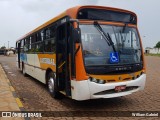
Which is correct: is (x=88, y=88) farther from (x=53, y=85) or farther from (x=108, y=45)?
(x=53, y=85)

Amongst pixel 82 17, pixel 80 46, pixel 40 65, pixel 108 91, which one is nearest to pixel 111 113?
pixel 108 91

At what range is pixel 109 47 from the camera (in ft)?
23.7

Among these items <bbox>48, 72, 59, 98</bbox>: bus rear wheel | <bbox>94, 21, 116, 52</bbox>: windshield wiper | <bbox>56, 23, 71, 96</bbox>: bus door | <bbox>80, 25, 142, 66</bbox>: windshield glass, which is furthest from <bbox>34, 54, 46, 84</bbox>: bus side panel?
<bbox>94, 21, 116, 52</bbox>: windshield wiper

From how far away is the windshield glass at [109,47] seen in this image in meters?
7.00

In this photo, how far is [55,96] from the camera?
348 inches

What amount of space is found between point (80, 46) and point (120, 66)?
1329 millimetres

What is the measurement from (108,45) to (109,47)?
6cm

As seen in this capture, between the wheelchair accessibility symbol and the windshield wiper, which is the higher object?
the windshield wiper

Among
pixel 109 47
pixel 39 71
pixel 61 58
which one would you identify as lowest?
pixel 39 71

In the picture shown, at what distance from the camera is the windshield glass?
700 centimetres

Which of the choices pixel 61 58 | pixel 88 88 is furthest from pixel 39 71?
pixel 88 88

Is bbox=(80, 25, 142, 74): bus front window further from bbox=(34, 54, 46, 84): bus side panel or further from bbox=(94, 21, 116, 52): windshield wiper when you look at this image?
bbox=(34, 54, 46, 84): bus side panel

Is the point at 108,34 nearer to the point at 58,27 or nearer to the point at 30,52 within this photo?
the point at 58,27

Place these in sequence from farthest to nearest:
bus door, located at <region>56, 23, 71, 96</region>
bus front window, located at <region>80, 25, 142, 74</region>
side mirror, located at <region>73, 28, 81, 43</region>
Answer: bus door, located at <region>56, 23, 71, 96</region>
bus front window, located at <region>80, 25, 142, 74</region>
side mirror, located at <region>73, 28, 81, 43</region>
